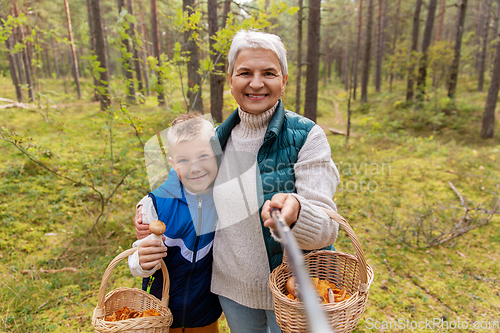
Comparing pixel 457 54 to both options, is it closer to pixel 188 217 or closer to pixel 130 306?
pixel 188 217

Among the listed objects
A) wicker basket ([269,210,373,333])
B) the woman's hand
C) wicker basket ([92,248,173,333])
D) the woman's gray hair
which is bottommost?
wicker basket ([92,248,173,333])

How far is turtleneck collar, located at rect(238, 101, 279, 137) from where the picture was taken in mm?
1423

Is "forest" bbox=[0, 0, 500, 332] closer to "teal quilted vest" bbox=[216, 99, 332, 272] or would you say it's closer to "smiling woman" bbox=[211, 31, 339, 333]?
"smiling woman" bbox=[211, 31, 339, 333]

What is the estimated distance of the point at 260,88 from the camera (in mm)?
1352

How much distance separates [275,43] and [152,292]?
1692 millimetres

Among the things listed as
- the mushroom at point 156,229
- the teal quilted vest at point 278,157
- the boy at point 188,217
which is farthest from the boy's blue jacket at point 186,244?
the teal quilted vest at point 278,157

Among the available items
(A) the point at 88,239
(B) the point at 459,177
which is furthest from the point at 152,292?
(B) the point at 459,177

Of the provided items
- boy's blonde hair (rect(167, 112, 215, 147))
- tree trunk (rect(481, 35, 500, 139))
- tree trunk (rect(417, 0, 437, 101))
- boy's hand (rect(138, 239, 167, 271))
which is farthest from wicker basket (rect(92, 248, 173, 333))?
tree trunk (rect(417, 0, 437, 101))

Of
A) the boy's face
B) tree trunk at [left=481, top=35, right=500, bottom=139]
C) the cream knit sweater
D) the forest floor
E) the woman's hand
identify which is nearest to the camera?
the woman's hand

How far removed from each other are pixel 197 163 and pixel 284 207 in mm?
701

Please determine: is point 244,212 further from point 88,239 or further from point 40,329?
point 88,239

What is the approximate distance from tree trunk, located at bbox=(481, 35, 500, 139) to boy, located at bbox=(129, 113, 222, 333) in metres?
11.0

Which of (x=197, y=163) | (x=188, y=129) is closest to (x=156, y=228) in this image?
(x=197, y=163)

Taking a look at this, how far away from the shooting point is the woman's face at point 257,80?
1.33 m
